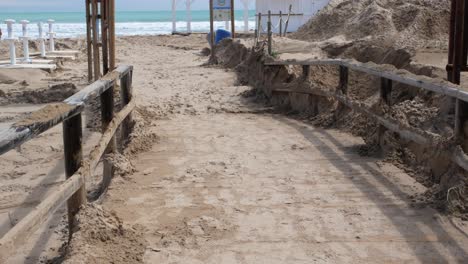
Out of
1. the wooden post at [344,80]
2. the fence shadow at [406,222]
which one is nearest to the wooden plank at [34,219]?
the fence shadow at [406,222]

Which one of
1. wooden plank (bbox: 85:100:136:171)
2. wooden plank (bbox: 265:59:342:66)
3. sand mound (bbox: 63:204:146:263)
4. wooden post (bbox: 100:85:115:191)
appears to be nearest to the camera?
sand mound (bbox: 63:204:146:263)

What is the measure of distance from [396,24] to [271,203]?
12.4 metres

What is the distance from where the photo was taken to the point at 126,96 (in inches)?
282

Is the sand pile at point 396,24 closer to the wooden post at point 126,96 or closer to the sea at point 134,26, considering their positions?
the wooden post at point 126,96

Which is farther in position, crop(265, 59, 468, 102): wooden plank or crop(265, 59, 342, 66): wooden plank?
crop(265, 59, 342, 66): wooden plank

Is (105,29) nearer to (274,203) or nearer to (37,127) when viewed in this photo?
(274,203)

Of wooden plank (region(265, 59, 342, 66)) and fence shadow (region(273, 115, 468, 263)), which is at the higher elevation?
wooden plank (region(265, 59, 342, 66))

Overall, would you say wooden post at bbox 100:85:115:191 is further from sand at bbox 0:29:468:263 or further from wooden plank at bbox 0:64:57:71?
wooden plank at bbox 0:64:57:71

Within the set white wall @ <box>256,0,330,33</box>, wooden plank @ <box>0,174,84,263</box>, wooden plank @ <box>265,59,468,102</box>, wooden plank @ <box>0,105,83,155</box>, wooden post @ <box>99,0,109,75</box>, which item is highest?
white wall @ <box>256,0,330,33</box>

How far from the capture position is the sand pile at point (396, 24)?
45.1 feet

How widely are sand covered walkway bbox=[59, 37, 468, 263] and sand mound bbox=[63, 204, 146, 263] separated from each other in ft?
0.10

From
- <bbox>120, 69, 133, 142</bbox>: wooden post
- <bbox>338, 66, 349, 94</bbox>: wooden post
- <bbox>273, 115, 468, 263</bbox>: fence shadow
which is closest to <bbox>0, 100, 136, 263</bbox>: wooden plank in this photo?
<bbox>273, 115, 468, 263</bbox>: fence shadow

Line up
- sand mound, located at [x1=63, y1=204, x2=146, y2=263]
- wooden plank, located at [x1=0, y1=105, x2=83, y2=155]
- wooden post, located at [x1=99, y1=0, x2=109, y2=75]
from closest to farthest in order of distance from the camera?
1. wooden plank, located at [x1=0, y1=105, x2=83, y2=155]
2. sand mound, located at [x1=63, y1=204, x2=146, y2=263]
3. wooden post, located at [x1=99, y1=0, x2=109, y2=75]

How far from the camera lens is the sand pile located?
13.8 meters
